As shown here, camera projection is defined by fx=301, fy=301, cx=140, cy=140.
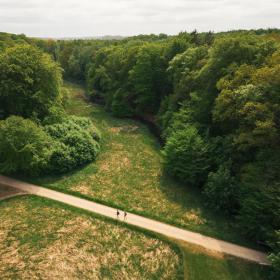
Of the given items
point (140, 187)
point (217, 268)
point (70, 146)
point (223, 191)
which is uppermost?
point (223, 191)

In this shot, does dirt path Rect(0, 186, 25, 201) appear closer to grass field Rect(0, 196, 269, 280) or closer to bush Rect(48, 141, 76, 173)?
grass field Rect(0, 196, 269, 280)

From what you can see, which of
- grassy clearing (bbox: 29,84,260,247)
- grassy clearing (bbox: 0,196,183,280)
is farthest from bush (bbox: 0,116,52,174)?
grassy clearing (bbox: 0,196,183,280)

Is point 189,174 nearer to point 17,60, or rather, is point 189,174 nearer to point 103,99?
point 17,60

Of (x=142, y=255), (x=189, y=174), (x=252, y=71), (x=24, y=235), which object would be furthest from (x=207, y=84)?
(x=24, y=235)

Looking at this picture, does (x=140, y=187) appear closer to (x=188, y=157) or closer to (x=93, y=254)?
(x=188, y=157)

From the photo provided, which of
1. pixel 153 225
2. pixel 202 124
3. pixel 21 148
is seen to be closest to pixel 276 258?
pixel 153 225
